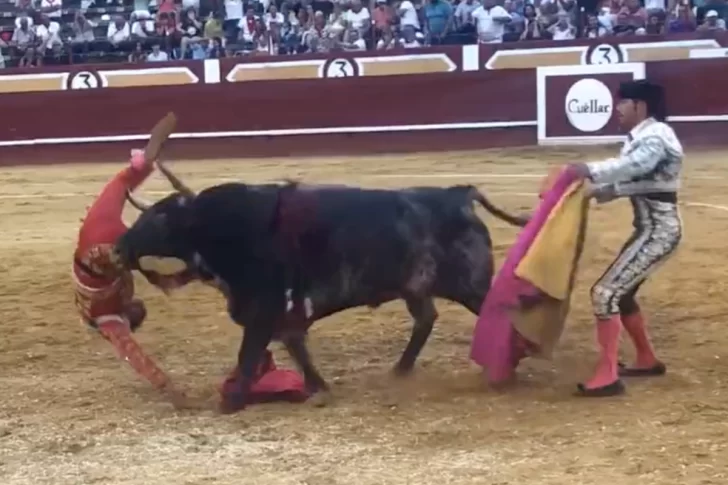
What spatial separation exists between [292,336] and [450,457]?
42.0 inches

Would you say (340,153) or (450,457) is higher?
(450,457)

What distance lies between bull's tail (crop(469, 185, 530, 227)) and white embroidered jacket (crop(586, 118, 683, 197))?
56 centimetres

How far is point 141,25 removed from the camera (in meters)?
18.4

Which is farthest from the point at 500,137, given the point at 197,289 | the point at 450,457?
the point at 450,457

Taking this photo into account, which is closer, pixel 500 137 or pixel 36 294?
pixel 36 294

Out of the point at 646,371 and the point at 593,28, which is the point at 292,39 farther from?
the point at 646,371

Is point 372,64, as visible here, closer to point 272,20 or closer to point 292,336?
point 272,20

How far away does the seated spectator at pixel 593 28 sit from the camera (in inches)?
638

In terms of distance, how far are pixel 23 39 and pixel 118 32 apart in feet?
4.74

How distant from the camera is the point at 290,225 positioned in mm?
4652

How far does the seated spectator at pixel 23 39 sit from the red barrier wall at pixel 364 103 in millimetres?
1881

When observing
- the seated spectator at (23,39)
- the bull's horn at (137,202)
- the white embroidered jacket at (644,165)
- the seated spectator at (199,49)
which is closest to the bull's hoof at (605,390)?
the white embroidered jacket at (644,165)

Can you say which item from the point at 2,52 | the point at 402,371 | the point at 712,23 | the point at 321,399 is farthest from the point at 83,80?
the point at 321,399

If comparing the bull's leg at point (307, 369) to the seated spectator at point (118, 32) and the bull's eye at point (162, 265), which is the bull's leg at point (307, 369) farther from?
the seated spectator at point (118, 32)
